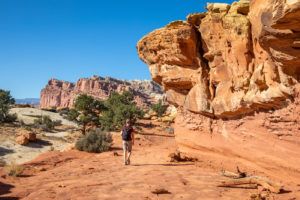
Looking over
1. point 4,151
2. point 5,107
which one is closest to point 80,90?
point 5,107

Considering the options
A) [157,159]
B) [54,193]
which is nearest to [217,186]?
[54,193]

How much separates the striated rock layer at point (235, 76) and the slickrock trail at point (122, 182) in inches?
43.6

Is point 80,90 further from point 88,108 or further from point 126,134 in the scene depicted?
point 126,134

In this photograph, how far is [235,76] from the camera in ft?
34.1

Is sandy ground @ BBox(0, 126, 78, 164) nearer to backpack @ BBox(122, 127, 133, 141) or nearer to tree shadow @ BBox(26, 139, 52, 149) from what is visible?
tree shadow @ BBox(26, 139, 52, 149)

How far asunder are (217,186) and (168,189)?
4.15 feet

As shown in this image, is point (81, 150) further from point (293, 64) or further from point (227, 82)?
point (293, 64)

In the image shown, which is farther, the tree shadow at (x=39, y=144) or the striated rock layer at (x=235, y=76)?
the tree shadow at (x=39, y=144)

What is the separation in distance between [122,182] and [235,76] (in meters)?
4.58

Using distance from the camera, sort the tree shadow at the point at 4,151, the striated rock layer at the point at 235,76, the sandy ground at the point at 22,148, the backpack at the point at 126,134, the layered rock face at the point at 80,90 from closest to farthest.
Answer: the striated rock layer at the point at 235,76 < the backpack at the point at 126,134 < the sandy ground at the point at 22,148 < the tree shadow at the point at 4,151 < the layered rock face at the point at 80,90

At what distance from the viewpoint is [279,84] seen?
8297 mm

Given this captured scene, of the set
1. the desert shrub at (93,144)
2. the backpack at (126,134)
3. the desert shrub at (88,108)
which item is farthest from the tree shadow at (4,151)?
the backpack at (126,134)

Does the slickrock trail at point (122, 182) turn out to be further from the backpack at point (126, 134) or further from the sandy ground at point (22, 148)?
the sandy ground at point (22, 148)

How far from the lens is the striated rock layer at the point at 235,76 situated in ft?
25.1
